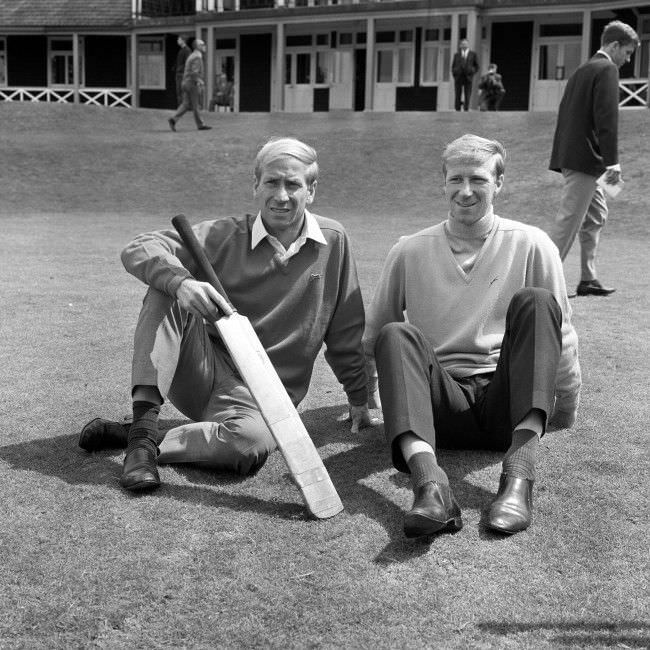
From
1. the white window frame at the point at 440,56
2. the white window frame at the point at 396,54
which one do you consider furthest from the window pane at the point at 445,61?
the white window frame at the point at 396,54

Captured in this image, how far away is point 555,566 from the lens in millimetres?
2910

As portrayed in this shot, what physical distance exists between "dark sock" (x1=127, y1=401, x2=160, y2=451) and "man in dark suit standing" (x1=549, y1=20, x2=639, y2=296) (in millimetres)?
4955

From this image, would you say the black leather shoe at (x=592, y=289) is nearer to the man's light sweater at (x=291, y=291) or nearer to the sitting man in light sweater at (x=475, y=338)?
the sitting man in light sweater at (x=475, y=338)

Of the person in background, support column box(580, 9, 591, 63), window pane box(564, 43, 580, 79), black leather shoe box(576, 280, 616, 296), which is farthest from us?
window pane box(564, 43, 580, 79)

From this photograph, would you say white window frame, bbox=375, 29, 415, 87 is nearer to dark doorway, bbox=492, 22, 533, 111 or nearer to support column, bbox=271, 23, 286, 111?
dark doorway, bbox=492, 22, 533, 111

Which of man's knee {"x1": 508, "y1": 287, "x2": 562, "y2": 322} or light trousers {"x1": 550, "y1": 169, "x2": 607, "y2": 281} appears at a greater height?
man's knee {"x1": 508, "y1": 287, "x2": 562, "y2": 322}

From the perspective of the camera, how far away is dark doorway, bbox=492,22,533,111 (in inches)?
1246

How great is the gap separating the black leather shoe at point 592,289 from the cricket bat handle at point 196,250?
4.89 metres

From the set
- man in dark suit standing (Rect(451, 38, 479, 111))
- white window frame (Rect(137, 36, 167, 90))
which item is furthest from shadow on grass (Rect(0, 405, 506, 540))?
white window frame (Rect(137, 36, 167, 90))

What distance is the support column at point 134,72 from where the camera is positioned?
3609 cm

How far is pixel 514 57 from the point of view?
3186cm

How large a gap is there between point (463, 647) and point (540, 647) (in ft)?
0.62

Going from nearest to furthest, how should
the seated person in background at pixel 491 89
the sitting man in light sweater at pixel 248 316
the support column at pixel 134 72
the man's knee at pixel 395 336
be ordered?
the man's knee at pixel 395 336, the sitting man in light sweater at pixel 248 316, the seated person in background at pixel 491 89, the support column at pixel 134 72

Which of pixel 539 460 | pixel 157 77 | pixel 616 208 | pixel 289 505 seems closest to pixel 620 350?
pixel 539 460
